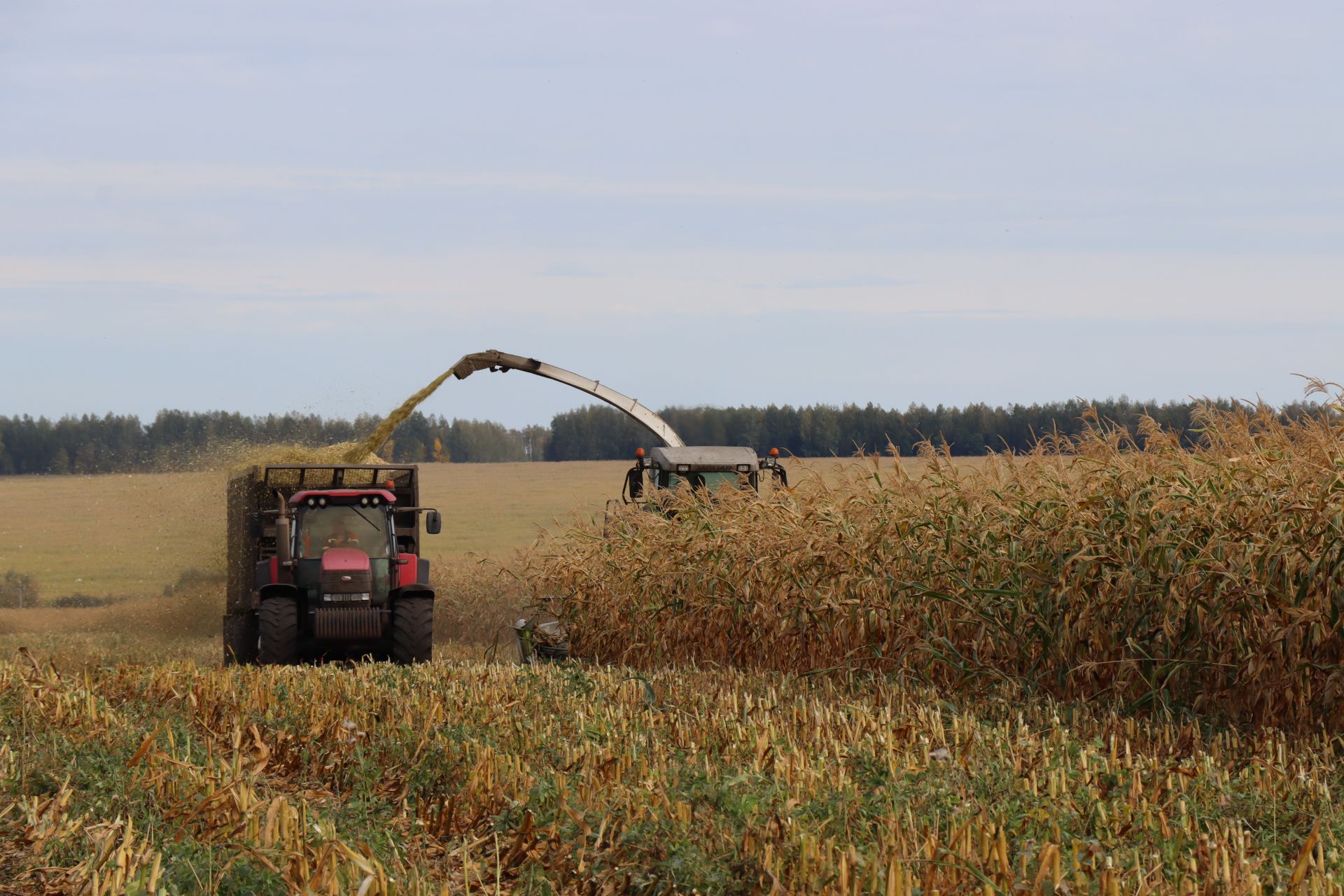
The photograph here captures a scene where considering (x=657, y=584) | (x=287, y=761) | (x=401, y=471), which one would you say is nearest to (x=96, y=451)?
(x=401, y=471)

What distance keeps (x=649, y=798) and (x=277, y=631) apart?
741 cm

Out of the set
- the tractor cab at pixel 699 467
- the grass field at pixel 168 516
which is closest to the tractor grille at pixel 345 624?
the grass field at pixel 168 516

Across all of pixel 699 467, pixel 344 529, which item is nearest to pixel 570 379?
pixel 699 467

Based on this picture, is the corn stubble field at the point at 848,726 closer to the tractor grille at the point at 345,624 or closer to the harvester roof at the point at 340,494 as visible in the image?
the tractor grille at the point at 345,624

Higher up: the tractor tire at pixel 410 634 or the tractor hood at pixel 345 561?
the tractor hood at pixel 345 561

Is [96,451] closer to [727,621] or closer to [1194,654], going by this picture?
[727,621]

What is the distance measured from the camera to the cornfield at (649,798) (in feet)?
13.3

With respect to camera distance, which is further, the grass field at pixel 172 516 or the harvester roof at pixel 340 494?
the grass field at pixel 172 516

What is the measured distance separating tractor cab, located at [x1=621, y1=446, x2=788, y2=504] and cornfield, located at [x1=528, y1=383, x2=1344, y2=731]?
4480mm

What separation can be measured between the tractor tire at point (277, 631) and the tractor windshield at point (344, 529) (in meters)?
0.69

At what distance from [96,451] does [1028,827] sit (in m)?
59.4

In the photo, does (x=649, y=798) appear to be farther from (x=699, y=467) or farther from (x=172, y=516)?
(x=172, y=516)

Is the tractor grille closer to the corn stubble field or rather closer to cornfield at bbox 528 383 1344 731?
the corn stubble field

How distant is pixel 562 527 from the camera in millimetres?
13273
